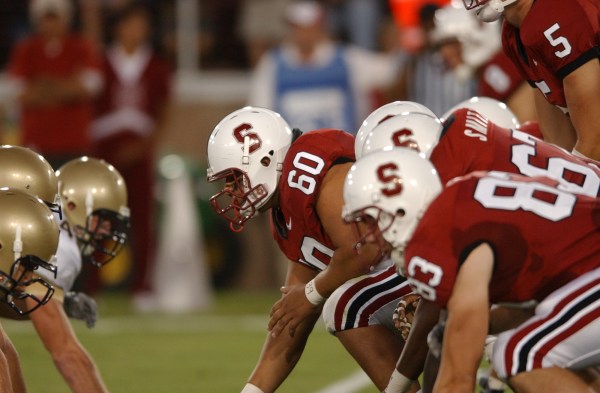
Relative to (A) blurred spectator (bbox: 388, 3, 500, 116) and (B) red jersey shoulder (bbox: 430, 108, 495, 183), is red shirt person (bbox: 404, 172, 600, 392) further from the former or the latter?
(A) blurred spectator (bbox: 388, 3, 500, 116)

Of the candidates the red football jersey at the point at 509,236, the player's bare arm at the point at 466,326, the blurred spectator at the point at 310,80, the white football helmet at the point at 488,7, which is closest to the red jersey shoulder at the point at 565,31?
the white football helmet at the point at 488,7

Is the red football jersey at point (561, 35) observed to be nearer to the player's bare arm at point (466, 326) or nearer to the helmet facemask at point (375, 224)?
the helmet facemask at point (375, 224)

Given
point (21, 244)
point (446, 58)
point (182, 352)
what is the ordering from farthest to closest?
point (182, 352), point (446, 58), point (21, 244)

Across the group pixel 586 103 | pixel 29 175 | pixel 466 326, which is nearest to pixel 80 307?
pixel 29 175

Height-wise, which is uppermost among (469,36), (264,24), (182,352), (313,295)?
(264,24)

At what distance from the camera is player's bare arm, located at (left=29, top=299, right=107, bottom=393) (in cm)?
479

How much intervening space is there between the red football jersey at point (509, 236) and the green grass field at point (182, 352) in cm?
236

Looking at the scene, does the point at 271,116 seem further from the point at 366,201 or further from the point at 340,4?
the point at 340,4

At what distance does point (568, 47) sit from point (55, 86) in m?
5.14

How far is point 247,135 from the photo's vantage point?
15.9 feet

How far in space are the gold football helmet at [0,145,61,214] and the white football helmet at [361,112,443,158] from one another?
1182 mm

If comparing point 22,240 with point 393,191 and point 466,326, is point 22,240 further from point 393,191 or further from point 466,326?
point 466,326

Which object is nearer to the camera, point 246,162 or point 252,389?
point 246,162

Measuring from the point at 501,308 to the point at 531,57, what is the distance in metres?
1.30
